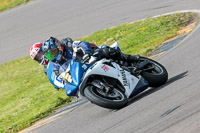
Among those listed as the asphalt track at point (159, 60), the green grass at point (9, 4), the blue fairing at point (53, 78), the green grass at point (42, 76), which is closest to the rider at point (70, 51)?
the blue fairing at point (53, 78)

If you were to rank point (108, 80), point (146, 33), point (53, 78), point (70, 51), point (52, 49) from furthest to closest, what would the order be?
1. point (146, 33)
2. point (53, 78)
3. point (70, 51)
4. point (52, 49)
5. point (108, 80)

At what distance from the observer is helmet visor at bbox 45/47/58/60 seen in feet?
25.5

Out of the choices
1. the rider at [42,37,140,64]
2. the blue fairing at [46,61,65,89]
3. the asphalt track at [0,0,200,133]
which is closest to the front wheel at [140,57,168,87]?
the asphalt track at [0,0,200,133]

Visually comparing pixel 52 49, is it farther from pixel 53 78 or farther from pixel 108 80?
pixel 108 80

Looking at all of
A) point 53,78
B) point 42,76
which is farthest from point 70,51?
→ point 42,76

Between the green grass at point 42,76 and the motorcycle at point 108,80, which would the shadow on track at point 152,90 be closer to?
the motorcycle at point 108,80

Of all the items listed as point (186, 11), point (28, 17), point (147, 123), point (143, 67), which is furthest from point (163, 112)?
point (28, 17)

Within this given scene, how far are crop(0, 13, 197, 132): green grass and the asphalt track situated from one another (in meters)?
1.10

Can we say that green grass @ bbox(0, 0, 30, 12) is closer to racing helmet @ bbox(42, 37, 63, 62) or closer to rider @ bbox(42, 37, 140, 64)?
rider @ bbox(42, 37, 140, 64)

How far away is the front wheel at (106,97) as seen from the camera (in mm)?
6945

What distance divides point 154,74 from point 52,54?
191cm

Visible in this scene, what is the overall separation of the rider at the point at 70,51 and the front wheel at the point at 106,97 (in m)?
0.69

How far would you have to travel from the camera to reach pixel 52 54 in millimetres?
7801

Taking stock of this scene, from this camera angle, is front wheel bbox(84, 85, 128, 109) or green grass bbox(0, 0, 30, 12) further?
green grass bbox(0, 0, 30, 12)
